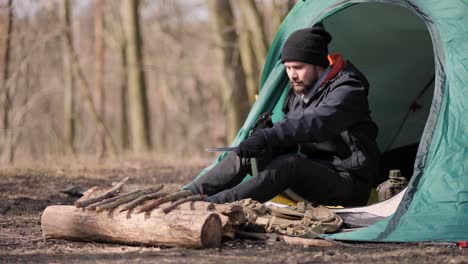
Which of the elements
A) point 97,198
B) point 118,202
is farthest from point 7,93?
point 118,202

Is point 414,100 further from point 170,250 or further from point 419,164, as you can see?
point 170,250

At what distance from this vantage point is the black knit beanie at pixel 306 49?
17.1 feet

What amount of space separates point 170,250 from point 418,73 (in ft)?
12.1

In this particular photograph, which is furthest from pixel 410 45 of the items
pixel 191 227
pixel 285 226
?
pixel 191 227

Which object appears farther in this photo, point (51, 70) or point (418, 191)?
point (51, 70)

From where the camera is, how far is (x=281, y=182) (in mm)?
4887

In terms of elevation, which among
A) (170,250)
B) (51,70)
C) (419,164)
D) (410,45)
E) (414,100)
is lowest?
(170,250)

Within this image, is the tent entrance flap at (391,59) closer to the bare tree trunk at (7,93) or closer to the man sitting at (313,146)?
the man sitting at (313,146)

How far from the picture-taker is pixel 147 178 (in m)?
8.34

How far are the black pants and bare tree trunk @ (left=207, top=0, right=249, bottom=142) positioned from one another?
6716 mm

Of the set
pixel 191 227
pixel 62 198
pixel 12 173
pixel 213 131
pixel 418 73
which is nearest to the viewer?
pixel 191 227

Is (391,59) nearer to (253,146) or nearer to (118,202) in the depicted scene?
(253,146)

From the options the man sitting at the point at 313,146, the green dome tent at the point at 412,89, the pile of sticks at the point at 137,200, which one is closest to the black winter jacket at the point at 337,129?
the man sitting at the point at 313,146

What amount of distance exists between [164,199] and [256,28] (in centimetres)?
759
